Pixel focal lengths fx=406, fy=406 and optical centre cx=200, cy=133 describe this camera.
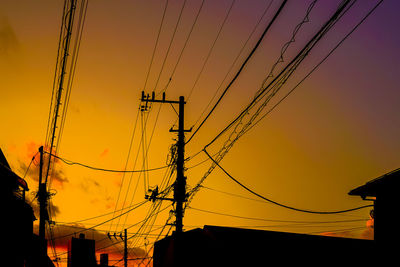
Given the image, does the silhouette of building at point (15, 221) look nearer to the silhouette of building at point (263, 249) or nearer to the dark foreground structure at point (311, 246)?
the silhouette of building at point (263, 249)

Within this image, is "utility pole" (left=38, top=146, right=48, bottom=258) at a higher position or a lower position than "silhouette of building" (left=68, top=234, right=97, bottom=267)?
higher

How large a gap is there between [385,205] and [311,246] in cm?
299

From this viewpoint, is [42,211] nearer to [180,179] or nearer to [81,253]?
[81,253]

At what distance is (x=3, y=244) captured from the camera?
15305mm

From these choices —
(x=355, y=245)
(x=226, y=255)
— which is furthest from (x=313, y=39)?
(x=355, y=245)

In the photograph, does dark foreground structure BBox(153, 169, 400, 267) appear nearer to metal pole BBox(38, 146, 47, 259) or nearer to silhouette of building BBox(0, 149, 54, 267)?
silhouette of building BBox(0, 149, 54, 267)

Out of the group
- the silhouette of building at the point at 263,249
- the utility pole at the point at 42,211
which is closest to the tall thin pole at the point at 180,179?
the silhouette of building at the point at 263,249

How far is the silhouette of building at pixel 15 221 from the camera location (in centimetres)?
1530

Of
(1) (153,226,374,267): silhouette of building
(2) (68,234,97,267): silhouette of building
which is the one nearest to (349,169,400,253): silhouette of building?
(1) (153,226,374,267): silhouette of building

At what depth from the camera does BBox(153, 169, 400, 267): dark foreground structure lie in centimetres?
1372

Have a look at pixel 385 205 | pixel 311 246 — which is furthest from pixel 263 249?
pixel 385 205

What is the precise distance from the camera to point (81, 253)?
22.2 meters

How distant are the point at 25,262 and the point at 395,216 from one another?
1641 centimetres

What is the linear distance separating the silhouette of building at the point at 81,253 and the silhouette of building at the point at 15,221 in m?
2.00
